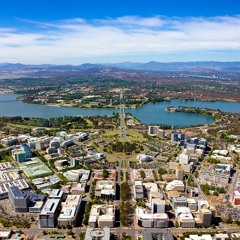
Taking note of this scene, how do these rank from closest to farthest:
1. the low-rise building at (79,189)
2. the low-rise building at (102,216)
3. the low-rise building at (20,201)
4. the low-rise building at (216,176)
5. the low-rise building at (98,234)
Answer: the low-rise building at (98,234) < the low-rise building at (102,216) < the low-rise building at (20,201) < the low-rise building at (79,189) < the low-rise building at (216,176)

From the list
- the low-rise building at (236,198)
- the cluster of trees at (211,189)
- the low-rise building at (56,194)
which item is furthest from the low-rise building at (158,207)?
the low-rise building at (56,194)

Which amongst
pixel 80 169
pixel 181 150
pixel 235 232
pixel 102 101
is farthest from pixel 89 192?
pixel 102 101

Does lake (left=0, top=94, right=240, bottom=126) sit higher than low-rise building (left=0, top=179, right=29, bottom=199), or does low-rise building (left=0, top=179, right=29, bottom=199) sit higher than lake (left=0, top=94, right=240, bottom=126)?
lake (left=0, top=94, right=240, bottom=126)

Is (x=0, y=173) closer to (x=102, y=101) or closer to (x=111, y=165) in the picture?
(x=111, y=165)

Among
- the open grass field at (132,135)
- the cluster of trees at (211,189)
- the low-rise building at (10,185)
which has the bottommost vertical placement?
the cluster of trees at (211,189)

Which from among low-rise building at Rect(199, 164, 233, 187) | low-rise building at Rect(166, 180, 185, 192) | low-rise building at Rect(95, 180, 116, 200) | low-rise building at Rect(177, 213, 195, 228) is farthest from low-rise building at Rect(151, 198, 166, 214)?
low-rise building at Rect(199, 164, 233, 187)

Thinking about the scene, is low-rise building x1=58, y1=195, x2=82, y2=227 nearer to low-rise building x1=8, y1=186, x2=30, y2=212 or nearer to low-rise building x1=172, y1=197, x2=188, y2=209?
low-rise building x1=8, y1=186, x2=30, y2=212

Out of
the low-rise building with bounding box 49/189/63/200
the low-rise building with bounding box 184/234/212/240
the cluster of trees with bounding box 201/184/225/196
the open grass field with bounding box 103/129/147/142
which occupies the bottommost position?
the low-rise building with bounding box 184/234/212/240

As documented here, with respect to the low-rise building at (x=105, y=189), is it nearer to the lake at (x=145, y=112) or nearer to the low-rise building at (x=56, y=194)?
the low-rise building at (x=56, y=194)
